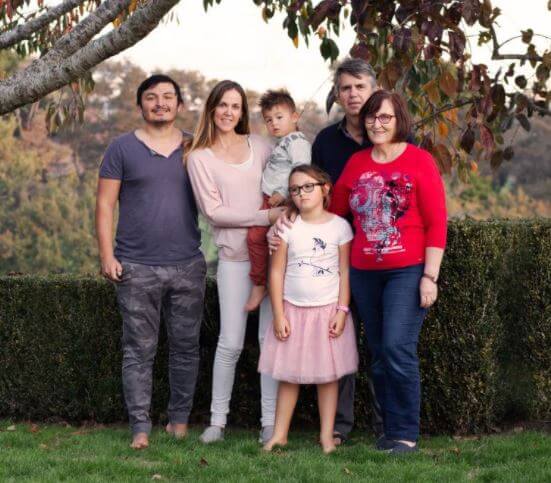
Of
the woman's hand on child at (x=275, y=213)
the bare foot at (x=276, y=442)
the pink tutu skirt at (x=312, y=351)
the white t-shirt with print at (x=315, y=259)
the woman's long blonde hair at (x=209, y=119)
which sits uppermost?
the woman's long blonde hair at (x=209, y=119)

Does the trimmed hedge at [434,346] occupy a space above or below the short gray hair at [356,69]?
below

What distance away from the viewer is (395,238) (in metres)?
5.26

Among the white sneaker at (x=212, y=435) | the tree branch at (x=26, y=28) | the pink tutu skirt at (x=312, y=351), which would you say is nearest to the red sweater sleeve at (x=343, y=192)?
the pink tutu skirt at (x=312, y=351)

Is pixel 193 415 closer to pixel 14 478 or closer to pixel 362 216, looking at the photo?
pixel 14 478

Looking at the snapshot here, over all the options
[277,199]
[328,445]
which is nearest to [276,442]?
[328,445]

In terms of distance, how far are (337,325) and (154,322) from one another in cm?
113

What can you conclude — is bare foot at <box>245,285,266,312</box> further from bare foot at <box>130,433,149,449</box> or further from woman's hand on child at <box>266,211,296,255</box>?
bare foot at <box>130,433,149,449</box>

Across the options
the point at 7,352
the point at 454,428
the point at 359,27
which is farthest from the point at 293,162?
the point at 7,352

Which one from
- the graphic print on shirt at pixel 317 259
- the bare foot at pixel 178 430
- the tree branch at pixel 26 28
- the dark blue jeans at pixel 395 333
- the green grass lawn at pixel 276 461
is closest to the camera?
the green grass lawn at pixel 276 461

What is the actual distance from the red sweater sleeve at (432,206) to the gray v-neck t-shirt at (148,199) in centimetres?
143

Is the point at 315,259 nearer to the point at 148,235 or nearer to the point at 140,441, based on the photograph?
the point at 148,235

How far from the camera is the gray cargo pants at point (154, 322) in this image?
19.2ft

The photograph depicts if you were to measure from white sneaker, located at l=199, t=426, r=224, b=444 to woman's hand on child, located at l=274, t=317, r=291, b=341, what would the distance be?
837 millimetres

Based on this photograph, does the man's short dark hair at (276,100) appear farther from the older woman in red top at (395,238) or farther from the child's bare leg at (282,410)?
the child's bare leg at (282,410)
